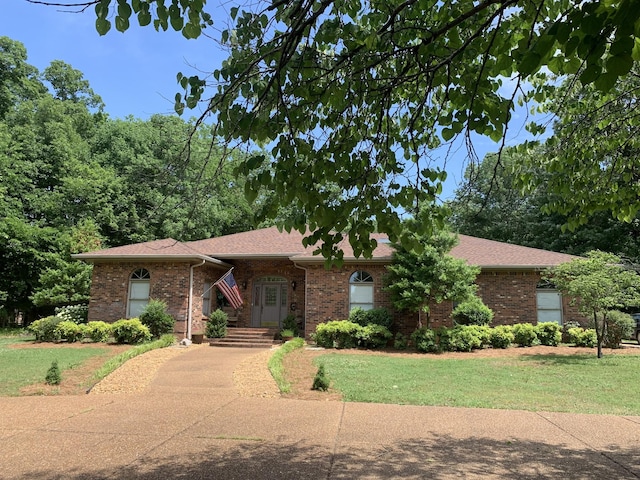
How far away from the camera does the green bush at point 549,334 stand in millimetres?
15773

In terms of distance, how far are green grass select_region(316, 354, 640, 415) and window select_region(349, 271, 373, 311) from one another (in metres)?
3.48

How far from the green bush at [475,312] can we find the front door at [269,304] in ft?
23.0

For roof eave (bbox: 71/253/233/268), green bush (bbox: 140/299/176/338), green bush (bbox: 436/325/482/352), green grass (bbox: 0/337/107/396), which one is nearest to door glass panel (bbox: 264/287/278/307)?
roof eave (bbox: 71/253/233/268)

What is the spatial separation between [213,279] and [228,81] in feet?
53.7

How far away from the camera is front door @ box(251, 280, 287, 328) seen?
63.1 feet

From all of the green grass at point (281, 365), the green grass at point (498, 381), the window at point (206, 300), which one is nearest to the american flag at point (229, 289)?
the window at point (206, 300)

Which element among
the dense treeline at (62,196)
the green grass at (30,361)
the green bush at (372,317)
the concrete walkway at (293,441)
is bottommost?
the green grass at (30,361)

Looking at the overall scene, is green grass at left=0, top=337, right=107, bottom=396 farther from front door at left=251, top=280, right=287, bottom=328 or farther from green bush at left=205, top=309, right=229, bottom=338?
front door at left=251, top=280, right=287, bottom=328

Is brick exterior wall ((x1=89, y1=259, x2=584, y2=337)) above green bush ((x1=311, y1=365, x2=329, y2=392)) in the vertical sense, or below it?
above

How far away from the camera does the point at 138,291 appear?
17.5 metres

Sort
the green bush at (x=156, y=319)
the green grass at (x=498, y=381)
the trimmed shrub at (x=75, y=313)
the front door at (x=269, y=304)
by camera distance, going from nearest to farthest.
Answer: the green grass at (x=498, y=381)
the green bush at (x=156, y=319)
the trimmed shrub at (x=75, y=313)
the front door at (x=269, y=304)

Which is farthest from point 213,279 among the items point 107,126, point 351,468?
point 107,126

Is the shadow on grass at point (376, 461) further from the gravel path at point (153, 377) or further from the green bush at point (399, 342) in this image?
the green bush at point (399, 342)

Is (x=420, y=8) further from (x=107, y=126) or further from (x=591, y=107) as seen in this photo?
(x=107, y=126)
